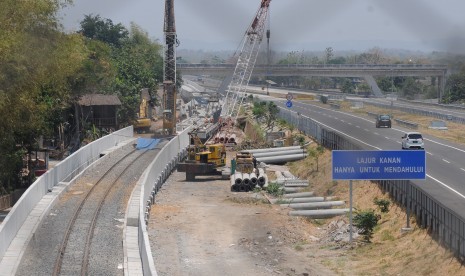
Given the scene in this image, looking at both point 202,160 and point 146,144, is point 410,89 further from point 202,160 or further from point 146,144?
point 202,160

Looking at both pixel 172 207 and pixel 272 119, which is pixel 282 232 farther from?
pixel 272 119

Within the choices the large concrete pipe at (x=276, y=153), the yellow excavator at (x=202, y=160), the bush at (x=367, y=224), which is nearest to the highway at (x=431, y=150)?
the bush at (x=367, y=224)

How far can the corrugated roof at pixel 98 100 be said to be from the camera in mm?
66150

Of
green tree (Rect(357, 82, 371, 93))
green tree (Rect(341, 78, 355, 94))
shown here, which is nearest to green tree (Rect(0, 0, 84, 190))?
green tree (Rect(357, 82, 371, 93))

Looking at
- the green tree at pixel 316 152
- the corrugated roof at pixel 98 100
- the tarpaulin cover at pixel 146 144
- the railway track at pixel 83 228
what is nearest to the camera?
the railway track at pixel 83 228

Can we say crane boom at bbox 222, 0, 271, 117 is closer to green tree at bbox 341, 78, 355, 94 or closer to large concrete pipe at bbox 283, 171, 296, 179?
large concrete pipe at bbox 283, 171, 296, 179

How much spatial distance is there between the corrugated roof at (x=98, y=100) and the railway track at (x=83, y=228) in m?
23.1

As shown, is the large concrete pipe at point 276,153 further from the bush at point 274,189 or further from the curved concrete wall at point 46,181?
the bush at point 274,189

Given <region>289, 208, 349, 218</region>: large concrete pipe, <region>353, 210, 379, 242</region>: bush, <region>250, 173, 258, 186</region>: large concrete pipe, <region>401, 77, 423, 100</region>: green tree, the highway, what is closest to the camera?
<region>353, 210, 379, 242</region>: bush

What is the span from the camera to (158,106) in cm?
9506

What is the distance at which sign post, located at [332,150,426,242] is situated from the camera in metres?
28.0

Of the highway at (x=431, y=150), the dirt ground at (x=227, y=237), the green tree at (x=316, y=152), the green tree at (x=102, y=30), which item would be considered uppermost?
the green tree at (x=102, y=30)

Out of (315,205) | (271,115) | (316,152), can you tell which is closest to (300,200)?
(315,205)

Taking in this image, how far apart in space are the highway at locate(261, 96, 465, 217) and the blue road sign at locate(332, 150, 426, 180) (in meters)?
1.87
